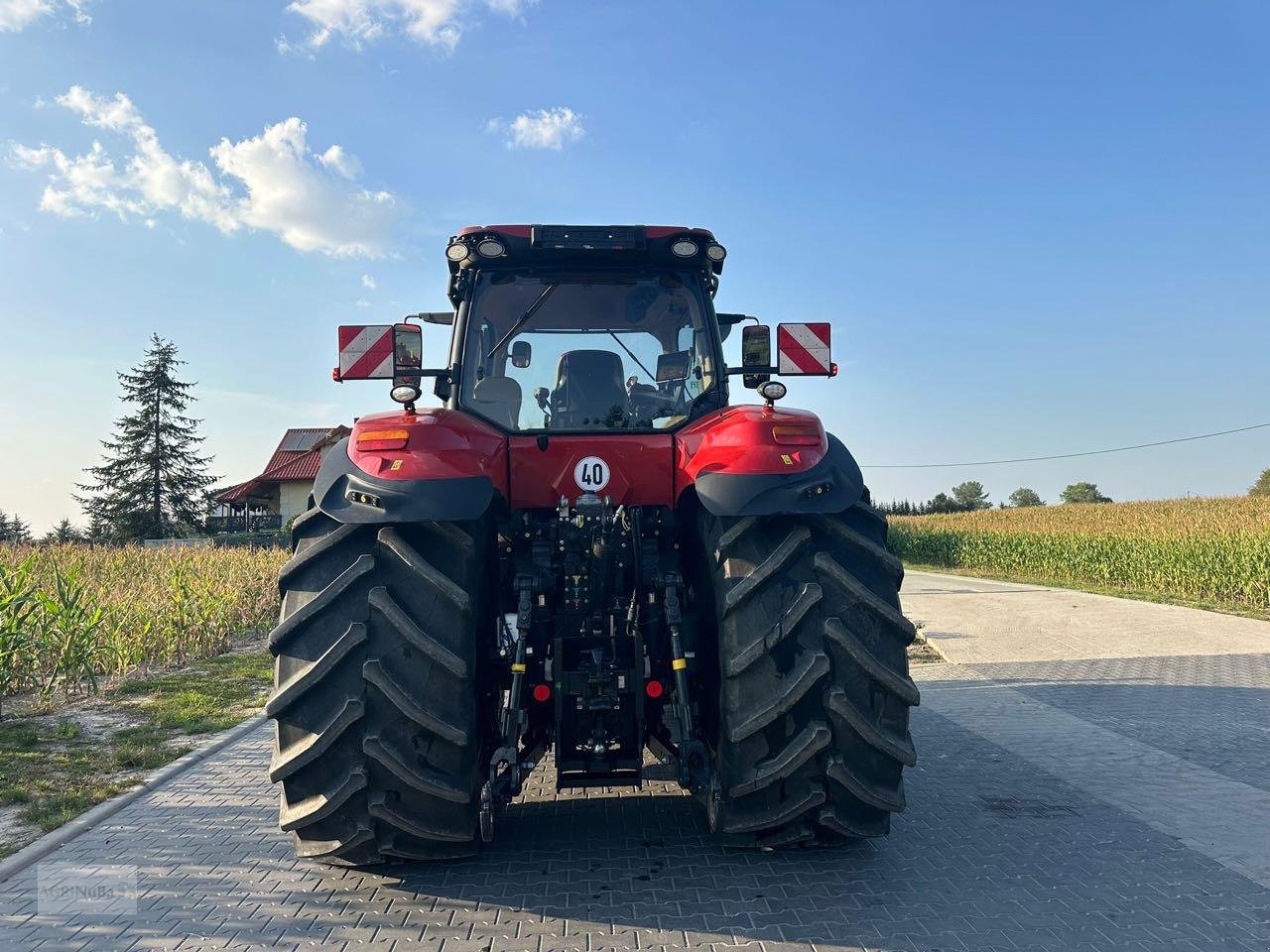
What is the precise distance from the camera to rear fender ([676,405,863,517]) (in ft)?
10.5

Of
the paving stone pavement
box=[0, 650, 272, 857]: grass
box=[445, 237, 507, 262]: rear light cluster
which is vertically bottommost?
box=[0, 650, 272, 857]: grass

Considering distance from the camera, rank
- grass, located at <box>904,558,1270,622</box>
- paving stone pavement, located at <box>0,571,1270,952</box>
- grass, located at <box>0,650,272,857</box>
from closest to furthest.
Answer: paving stone pavement, located at <box>0,571,1270,952</box> < grass, located at <box>0,650,272,857</box> < grass, located at <box>904,558,1270,622</box>

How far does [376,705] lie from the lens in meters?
3.01

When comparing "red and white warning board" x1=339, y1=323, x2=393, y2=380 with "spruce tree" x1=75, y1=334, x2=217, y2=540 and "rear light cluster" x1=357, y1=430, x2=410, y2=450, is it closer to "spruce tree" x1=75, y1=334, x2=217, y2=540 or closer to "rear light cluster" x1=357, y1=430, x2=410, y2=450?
"rear light cluster" x1=357, y1=430, x2=410, y2=450

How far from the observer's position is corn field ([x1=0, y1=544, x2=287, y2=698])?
7.23 m

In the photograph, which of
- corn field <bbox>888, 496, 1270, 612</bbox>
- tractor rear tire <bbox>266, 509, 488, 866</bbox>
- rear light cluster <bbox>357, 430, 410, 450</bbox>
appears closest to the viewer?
tractor rear tire <bbox>266, 509, 488, 866</bbox>

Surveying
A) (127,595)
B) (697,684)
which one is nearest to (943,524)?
(127,595)

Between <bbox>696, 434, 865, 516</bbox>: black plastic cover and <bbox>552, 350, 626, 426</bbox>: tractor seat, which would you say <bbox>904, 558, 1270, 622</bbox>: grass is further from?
<bbox>552, 350, 626, 426</bbox>: tractor seat

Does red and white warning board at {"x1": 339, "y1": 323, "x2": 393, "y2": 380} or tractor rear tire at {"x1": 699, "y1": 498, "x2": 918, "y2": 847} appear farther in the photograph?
red and white warning board at {"x1": 339, "y1": 323, "x2": 393, "y2": 380}

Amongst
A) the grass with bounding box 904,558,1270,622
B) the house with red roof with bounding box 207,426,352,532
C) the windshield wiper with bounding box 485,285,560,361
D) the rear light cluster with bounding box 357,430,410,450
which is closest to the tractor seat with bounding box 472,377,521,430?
the windshield wiper with bounding box 485,285,560,361

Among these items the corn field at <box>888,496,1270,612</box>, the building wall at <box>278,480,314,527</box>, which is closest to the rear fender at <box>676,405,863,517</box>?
the corn field at <box>888,496,1270,612</box>

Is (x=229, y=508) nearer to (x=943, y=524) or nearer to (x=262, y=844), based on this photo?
(x=943, y=524)

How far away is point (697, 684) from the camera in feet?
12.3

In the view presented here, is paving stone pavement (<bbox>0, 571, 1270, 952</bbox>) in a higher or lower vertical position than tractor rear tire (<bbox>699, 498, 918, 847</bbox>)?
lower
